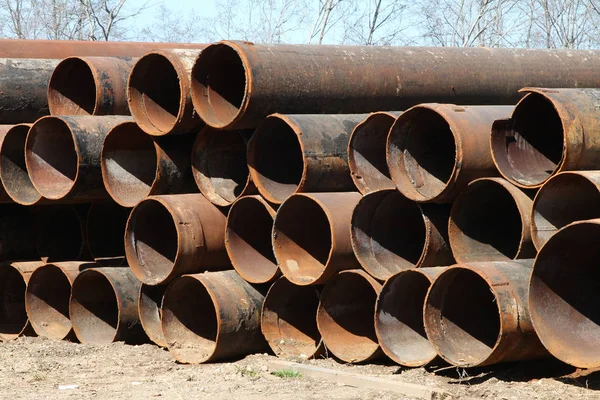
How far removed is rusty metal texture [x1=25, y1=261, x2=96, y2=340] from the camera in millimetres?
7254

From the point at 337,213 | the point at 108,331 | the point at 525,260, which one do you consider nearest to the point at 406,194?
the point at 337,213

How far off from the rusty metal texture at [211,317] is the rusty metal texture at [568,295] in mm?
2192

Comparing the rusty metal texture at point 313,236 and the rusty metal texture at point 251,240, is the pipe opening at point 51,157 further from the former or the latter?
the rusty metal texture at point 313,236

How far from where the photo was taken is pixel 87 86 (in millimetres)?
7551

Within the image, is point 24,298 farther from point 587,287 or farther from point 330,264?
point 587,287

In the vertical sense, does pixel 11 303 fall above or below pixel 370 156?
below

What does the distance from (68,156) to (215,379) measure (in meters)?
2.50

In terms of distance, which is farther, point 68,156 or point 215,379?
point 68,156

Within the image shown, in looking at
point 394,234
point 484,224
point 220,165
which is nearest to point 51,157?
point 220,165

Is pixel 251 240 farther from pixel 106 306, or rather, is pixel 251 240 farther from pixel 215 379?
pixel 106 306

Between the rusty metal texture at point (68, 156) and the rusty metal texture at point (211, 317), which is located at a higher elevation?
the rusty metal texture at point (68, 156)

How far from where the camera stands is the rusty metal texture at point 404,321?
5.16 metres

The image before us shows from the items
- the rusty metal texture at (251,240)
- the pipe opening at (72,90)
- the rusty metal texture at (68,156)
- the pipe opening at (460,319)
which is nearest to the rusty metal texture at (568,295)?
the pipe opening at (460,319)

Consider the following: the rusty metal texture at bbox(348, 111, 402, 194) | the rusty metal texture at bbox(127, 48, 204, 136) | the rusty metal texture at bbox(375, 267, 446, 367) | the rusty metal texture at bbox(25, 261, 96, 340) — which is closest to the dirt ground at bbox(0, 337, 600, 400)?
the rusty metal texture at bbox(375, 267, 446, 367)
